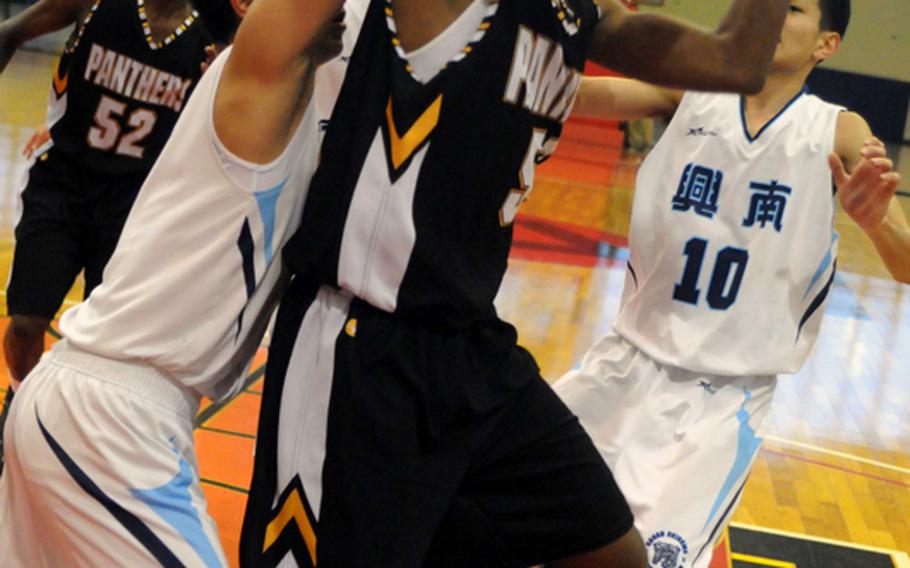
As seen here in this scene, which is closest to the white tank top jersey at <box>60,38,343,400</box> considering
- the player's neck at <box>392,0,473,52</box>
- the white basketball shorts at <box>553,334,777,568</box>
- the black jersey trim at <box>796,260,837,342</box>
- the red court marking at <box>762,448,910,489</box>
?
the player's neck at <box>392,0,473,52</box>

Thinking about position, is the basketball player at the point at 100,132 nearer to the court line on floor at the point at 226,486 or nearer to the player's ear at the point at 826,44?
the court line on floor at the point at 226,486

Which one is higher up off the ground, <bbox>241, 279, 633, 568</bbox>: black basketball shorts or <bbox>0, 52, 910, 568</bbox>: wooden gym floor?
<bbox>241, 279, 633, 568</bbox>: black basketball shorts

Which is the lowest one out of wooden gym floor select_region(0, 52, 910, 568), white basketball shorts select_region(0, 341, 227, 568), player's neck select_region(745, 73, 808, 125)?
wooden gym floor select_region(0, 52, 910, 568)

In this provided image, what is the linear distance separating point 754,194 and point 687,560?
1097 mm

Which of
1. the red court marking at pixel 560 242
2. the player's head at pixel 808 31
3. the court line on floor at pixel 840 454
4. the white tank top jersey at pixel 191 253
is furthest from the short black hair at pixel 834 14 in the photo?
the red court marking at pixel 560 242

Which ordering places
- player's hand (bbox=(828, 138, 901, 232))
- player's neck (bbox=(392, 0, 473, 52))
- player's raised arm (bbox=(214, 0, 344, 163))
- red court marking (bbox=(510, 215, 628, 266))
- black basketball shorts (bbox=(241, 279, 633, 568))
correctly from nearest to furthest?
1. player's raised arm (bbox=(214, 0, 344, 163))
2. player's neck (bbox=(392, 0, 473, 52))
3. black basketball shorts (bbox=(241, 279, 633, 568))
4. player's hand (bbox=(828, 138, 901, 232))
5. red court marking (bbox=(510, 215, 628, 266))

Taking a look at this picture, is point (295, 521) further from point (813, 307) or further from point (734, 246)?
point (813, 307)

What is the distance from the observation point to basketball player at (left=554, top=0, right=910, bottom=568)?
3270 mm

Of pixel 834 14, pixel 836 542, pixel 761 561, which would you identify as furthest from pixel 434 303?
pixel 836 542

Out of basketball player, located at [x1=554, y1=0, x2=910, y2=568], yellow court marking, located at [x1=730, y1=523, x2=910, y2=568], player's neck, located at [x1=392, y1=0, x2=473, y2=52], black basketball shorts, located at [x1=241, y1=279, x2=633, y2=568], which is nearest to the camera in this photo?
player's neck, located at [x1=392, y1=0, x2=473, y2=52]

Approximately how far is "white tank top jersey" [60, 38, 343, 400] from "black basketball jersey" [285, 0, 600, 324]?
9cm

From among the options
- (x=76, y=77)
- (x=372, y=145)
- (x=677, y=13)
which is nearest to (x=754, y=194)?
(x=372, y=145)

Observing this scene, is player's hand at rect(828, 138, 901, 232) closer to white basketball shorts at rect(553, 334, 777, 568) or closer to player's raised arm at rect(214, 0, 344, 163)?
white basketball shorts at rect(553, 334, 777, 568)

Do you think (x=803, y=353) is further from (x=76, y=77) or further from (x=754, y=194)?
(x=76, y=77)
